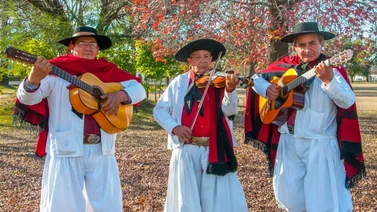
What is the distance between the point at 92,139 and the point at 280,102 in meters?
1.52

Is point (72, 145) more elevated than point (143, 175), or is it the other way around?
point (72, 145)

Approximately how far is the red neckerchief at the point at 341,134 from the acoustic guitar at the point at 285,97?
0.14 metres

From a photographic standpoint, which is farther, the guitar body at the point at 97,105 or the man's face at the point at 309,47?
the man's face at the point at 309,47

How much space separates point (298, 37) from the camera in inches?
143

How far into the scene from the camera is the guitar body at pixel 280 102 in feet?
11.6

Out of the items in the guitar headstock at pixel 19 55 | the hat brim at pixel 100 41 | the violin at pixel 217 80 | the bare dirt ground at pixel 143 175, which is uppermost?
the hat brim at pixel 100 41

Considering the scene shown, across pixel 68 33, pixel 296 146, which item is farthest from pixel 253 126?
pixel 68 33

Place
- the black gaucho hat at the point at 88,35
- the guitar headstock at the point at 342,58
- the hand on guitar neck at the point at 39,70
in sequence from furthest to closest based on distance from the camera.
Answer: the black gaucho hat at the point at 88,35
the hand on guitar neck at the point at 39,70
the guitar headstock at the point at 342,58

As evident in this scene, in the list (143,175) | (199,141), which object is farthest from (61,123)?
(143,175)

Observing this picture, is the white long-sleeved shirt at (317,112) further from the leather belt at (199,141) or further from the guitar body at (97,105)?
the guitar body at (97,105)

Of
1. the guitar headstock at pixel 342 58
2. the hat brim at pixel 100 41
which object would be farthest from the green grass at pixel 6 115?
the guitar headstock at pixel 342 58

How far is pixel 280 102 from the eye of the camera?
360 cm

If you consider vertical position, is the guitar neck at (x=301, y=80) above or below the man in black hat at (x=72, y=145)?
above

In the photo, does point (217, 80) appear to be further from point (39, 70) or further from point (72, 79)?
point (39, 70)
